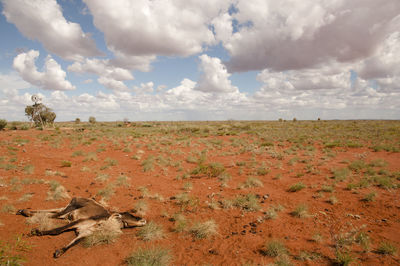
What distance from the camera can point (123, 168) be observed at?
12.7m

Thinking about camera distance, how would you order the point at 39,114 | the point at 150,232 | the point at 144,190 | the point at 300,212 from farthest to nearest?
the point at 39,114 < the point at 144,190 < the point at 300,212 < the point at 150,232

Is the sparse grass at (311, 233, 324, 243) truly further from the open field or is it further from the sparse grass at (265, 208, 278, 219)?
the sparse grass at (265, 208, 278, 219)

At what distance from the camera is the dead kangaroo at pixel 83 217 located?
511cm

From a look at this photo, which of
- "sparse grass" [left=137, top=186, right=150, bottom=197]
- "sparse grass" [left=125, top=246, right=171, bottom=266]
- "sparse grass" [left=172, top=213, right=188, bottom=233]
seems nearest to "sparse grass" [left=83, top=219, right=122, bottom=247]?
"sparse grass" [left=125, top=246, right=171, bottom=266]

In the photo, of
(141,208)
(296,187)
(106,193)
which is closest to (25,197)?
(106,193)

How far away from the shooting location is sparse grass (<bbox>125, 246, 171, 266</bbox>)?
4184mm

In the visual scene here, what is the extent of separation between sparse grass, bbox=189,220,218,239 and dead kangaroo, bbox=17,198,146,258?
158 cm

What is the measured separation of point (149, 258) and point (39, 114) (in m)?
47.8

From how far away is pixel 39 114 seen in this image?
128 feet

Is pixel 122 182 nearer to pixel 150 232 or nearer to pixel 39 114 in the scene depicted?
pixel 150 232

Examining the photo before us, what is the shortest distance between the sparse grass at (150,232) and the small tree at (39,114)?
43.7 metres

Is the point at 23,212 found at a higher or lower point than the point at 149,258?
higher

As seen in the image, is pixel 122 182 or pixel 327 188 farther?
pixel 122 182

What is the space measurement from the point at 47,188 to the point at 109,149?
414 inches
